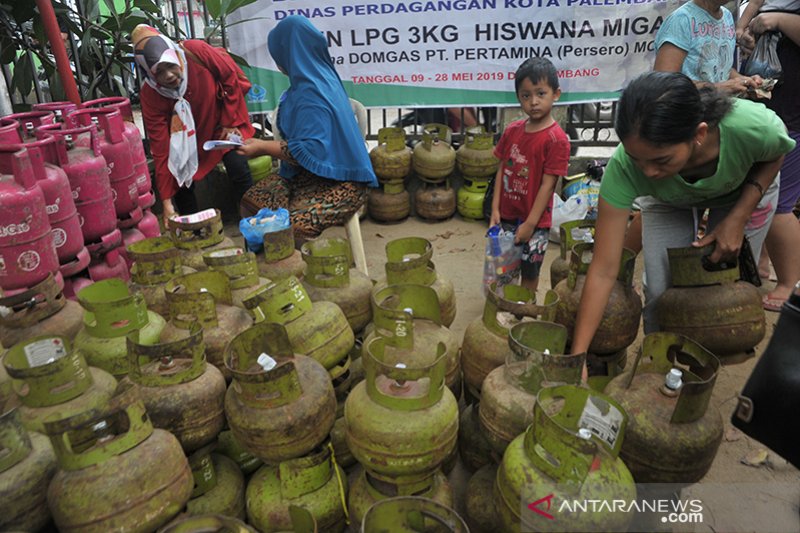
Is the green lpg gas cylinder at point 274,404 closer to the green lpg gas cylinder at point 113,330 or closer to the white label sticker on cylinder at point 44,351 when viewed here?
the green lpg gas cylinder at point 113,330

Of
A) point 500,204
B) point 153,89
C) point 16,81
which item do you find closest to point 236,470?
point 500,204

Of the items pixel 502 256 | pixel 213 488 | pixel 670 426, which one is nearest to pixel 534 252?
pixel 502 256

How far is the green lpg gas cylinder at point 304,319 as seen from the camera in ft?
6.95

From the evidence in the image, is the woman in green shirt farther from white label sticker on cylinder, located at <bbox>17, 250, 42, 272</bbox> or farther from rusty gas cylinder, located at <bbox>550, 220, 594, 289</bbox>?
white label sticker on cylinder, located at <bbox>17, 250, 42, 272</bbox>

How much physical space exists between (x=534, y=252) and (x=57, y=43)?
3346 millimetres

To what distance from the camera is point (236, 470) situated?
2.11 meters

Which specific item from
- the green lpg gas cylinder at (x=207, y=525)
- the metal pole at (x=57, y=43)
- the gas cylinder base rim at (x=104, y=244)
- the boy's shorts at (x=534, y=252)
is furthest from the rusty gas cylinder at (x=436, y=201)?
the green lpg gas cylinder at (x=207, y=525)

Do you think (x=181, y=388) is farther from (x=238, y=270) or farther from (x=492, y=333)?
(x=492, y=333)

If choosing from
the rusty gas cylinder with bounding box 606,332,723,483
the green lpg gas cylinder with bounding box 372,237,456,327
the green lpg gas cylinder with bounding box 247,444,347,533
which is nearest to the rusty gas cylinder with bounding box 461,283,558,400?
the green lpg gas cylinder with bounding box 372,237,456,327

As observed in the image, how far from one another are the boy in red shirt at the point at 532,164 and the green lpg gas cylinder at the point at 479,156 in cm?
173

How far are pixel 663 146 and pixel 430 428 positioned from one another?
3.84ft

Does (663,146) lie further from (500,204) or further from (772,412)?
(500,204)

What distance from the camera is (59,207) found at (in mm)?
2789

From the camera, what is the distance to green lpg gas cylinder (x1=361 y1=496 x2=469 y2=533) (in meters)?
1.55
